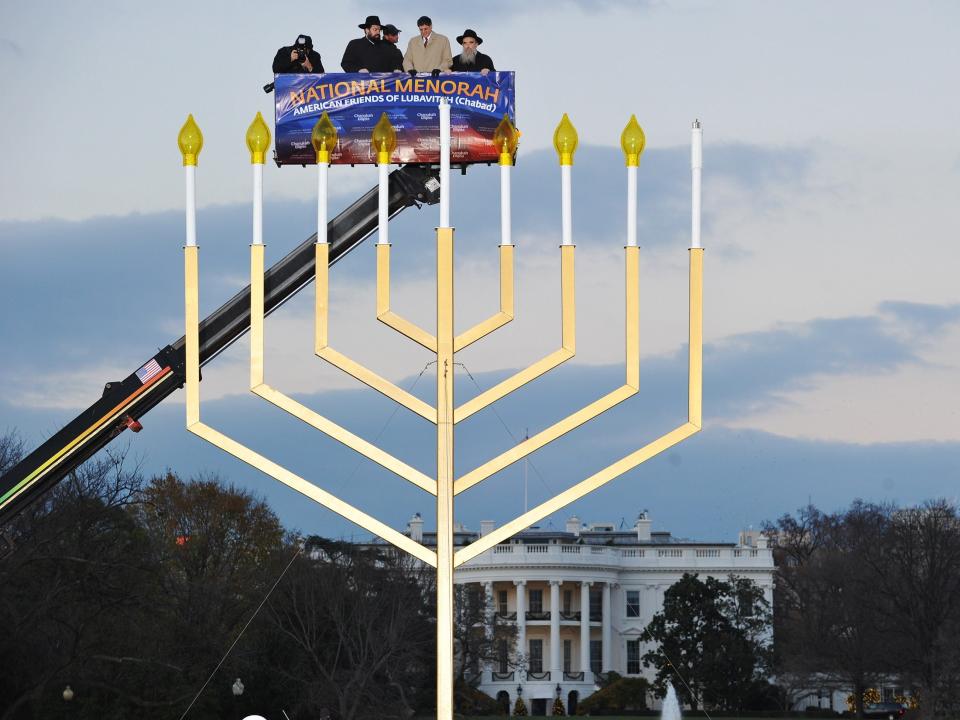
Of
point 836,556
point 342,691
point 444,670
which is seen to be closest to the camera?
point 444,670

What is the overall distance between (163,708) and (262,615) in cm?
813

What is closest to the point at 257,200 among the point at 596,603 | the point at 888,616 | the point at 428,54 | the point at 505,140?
the point at 505,140

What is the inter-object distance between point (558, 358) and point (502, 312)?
0.44m

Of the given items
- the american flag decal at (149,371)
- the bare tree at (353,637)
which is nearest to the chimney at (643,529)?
the bare tree at (353,637)

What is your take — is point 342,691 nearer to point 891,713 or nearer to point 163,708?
point 163,708

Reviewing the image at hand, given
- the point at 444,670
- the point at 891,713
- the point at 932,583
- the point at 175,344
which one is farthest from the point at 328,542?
the point at 444,670

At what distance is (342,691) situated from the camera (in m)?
42.7

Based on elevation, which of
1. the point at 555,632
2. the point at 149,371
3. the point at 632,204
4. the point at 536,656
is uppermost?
the point at 632,204

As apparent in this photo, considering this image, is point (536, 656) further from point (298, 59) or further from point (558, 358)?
point (558, 358)

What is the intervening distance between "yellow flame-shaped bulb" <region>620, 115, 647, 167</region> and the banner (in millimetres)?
3570

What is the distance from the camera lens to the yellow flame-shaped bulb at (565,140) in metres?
10.3

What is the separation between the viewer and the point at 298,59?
1437 cm

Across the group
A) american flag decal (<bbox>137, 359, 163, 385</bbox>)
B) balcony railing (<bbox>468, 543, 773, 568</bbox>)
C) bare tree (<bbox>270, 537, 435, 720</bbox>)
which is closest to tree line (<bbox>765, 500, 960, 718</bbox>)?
balcony railing (<bbox>468, 543, 773, 568</bbox>)

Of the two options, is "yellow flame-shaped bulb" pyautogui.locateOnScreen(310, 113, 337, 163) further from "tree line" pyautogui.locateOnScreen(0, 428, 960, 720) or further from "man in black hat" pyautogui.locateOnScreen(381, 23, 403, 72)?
"tree line" pyautogui.locateOnScreen(0, 428, 960, 720)
